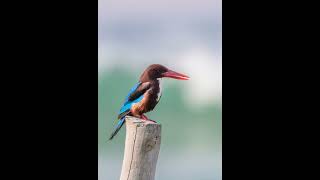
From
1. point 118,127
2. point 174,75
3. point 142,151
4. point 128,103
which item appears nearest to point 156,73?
point 174,75

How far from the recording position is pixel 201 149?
17.9 ft

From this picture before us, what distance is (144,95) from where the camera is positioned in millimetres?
5348

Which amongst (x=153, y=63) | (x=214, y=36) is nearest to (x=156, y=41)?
(x=153, y=63)

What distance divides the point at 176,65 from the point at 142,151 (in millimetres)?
1026

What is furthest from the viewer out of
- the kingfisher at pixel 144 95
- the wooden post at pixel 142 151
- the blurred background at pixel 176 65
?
the blurred background at pixel 176 65

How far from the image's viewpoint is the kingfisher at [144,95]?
5348mm

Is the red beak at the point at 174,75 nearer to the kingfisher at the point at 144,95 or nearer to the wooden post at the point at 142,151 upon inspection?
the kingfisher at the point at 144,95

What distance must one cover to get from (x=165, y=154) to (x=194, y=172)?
356 millimetres

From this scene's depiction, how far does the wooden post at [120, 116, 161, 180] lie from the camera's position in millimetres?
4898

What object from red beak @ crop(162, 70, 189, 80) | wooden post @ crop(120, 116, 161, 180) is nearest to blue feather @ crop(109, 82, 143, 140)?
red beak @ crop(162, 70, 189, 80)

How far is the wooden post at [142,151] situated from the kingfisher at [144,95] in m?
0.39

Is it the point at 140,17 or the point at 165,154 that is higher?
the point at 140,17

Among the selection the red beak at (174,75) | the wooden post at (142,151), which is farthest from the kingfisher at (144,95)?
the wooden post at (142,151)

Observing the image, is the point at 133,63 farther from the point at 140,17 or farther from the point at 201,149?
the point at 201,149
